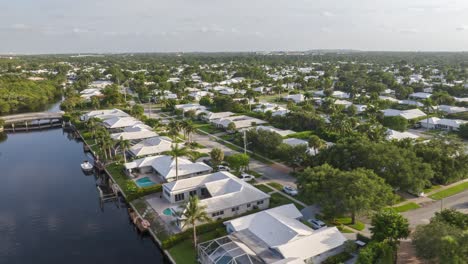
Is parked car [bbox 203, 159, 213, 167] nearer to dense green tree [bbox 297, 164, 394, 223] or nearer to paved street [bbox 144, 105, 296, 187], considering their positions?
paved street [bbox 144, 105, 296, 187]

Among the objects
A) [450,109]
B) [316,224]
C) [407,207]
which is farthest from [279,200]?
[450,109]

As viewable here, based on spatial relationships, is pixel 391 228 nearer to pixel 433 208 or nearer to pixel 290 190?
pixel 433 208

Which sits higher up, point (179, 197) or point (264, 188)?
point (179, 197)

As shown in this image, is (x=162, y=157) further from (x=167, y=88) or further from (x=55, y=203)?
(x=167, y=88)

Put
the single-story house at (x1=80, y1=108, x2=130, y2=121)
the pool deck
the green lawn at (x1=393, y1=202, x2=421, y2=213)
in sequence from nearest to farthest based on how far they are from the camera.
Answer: the pool deck → the green lawn at (x1=393, y1=202, x2=421, y2=213) → the single-story house at (x1=80, y1=108, x2=130, y2=121)

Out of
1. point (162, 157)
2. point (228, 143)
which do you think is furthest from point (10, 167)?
point (228, 143)

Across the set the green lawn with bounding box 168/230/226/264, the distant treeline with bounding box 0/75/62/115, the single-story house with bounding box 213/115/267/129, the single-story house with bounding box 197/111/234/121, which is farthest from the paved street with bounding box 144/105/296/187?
the distant treeline with bounding box 0/75/62/115

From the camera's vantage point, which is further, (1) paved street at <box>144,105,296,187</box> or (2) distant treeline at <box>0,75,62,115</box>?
(2) distant treeline at <box>0,75,62,115</box>
